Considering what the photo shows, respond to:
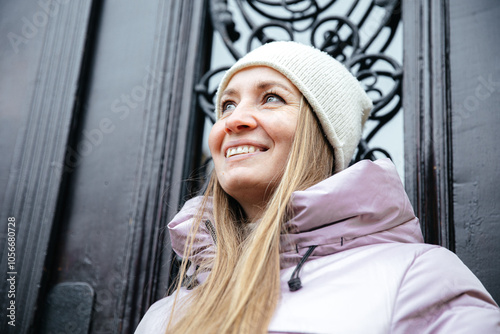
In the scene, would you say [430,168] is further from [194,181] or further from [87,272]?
[87,272]

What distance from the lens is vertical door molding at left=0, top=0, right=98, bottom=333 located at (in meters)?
1.47

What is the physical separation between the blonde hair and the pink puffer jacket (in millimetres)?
40

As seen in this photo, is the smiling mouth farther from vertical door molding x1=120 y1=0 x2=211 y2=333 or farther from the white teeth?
vertical door molding x1=120 y1=0 x2=211 y2=333

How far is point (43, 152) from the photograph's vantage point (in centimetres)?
159

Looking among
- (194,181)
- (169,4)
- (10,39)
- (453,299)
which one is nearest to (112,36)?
(169,4)

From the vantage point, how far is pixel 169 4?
1.68 metres

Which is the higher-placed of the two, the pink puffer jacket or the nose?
the nose

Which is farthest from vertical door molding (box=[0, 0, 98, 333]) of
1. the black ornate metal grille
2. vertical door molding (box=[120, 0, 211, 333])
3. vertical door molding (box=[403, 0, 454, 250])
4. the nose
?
vertical door molding (box=[403, 0, 454, 250])

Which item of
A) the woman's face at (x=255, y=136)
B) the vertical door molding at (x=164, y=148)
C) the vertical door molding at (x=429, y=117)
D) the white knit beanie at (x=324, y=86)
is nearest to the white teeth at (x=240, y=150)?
the woman's face at (x=255, y=136)

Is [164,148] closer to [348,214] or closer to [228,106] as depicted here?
[228,106]

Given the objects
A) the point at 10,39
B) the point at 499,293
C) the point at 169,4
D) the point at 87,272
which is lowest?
the point at 87,272

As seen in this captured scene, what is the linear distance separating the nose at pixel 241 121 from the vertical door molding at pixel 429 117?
1.75ft

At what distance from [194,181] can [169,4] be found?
27.9 inches

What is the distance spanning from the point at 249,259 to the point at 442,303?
378 millimetres
